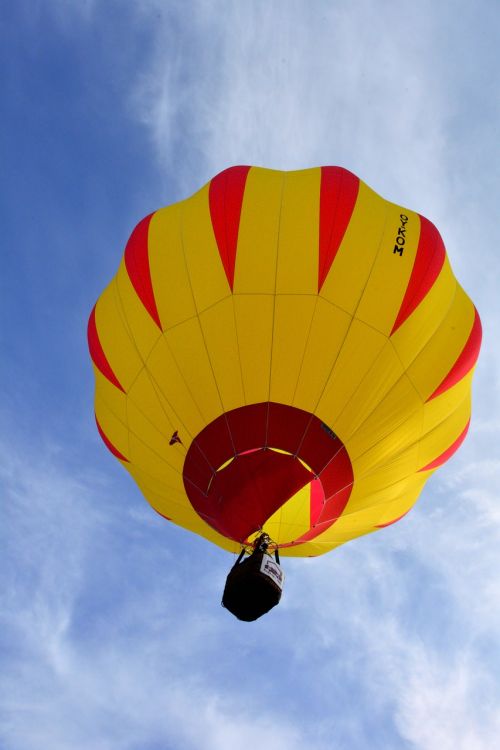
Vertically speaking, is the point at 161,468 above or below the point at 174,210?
below

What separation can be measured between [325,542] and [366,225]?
13.3 ft

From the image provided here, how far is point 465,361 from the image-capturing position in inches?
283

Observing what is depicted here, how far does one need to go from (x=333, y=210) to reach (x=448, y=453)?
3.42 metres

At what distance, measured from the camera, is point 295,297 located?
6.44m

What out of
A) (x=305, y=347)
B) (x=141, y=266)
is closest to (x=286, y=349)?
(x=305, y=347)

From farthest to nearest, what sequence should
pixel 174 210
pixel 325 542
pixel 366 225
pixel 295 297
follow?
pixel 325 542 → pixel 174 210 → pixel 366 225 → pixel 295 297

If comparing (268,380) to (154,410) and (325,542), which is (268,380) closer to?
(154,410)

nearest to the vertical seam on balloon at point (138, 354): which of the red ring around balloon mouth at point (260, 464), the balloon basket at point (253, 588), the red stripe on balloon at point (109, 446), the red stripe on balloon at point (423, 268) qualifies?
the red ring around balloon mouth at point (260, 464)

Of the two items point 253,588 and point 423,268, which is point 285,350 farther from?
point 253,588

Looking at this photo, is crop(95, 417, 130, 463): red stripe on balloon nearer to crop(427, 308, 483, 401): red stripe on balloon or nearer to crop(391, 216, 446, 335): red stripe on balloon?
crop(391, 216, 446, 335): red stripe on balloon

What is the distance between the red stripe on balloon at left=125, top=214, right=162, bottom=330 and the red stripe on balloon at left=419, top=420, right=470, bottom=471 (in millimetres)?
3803

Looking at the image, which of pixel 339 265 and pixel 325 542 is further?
pixel 325 542

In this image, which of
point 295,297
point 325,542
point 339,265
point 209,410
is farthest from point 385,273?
point 325,542

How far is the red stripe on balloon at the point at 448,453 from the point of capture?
7754mm
